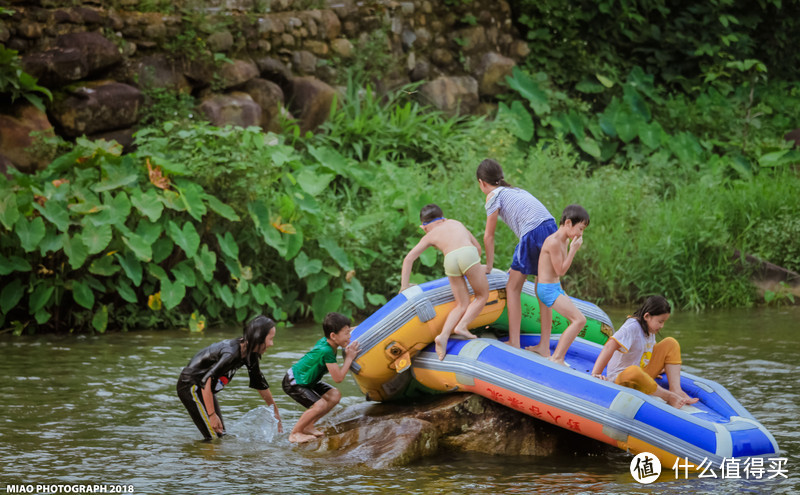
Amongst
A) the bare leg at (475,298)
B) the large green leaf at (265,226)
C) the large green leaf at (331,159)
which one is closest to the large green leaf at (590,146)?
the large green leaf at (331,159)

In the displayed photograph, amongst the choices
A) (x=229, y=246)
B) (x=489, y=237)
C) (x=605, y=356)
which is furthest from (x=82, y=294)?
(x=605, y=356)

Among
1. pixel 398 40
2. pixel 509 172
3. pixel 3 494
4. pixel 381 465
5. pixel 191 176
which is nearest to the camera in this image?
pixel 3 494

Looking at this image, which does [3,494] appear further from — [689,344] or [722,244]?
[722,244]

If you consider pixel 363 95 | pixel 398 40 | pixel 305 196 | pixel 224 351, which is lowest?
pixel 224 351

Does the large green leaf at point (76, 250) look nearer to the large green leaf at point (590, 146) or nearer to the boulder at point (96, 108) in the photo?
the boulder at point (96, 108)

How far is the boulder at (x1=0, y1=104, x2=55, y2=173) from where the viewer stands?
33.9 ft

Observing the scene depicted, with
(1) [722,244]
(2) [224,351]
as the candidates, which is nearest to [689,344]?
(1) [722,244]

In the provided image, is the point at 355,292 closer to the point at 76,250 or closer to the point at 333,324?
the point at 76,250

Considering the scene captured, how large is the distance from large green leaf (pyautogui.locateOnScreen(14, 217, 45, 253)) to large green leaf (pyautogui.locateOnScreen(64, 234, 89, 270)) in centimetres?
23

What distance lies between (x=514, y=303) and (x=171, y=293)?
421 centimetres

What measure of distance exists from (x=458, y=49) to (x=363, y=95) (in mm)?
2153

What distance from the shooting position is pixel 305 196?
1034 centimetres

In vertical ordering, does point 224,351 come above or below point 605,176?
below

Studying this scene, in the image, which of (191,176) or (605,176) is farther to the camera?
(605,176)
